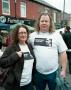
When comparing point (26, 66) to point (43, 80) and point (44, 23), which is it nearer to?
point (43, 80)

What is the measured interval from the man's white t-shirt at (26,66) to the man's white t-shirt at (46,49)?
205 millimetres

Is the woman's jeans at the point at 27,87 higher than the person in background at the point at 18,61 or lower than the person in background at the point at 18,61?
lower

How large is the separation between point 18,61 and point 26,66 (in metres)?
0.13

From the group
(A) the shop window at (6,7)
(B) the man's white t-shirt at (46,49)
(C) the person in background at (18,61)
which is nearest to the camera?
(C) the person in background at (18,61)

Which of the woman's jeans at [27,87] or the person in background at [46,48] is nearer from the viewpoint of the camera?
the woman's jeans at [27,87]

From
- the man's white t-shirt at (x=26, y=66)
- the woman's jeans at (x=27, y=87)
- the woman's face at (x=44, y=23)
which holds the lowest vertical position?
the woman's jeans at (x=27, y=87)

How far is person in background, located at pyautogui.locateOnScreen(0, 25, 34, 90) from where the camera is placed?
375cm

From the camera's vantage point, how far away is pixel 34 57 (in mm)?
3967

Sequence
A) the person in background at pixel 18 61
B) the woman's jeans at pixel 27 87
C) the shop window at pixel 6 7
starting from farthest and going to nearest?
the shop window at pixel 6 7 → the woman's jeans at pixel 27 87 → the person in background at pixel 18 61

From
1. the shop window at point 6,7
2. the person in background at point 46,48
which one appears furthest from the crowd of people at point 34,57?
the shop window at point 6,7

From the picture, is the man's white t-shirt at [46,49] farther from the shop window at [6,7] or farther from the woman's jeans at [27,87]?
the shop window at [6,7]

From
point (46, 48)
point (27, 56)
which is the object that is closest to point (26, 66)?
point (27, 56)

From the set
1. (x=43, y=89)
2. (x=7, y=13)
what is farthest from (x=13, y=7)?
(x=43, y=89)

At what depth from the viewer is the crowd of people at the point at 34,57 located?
3775 mm
